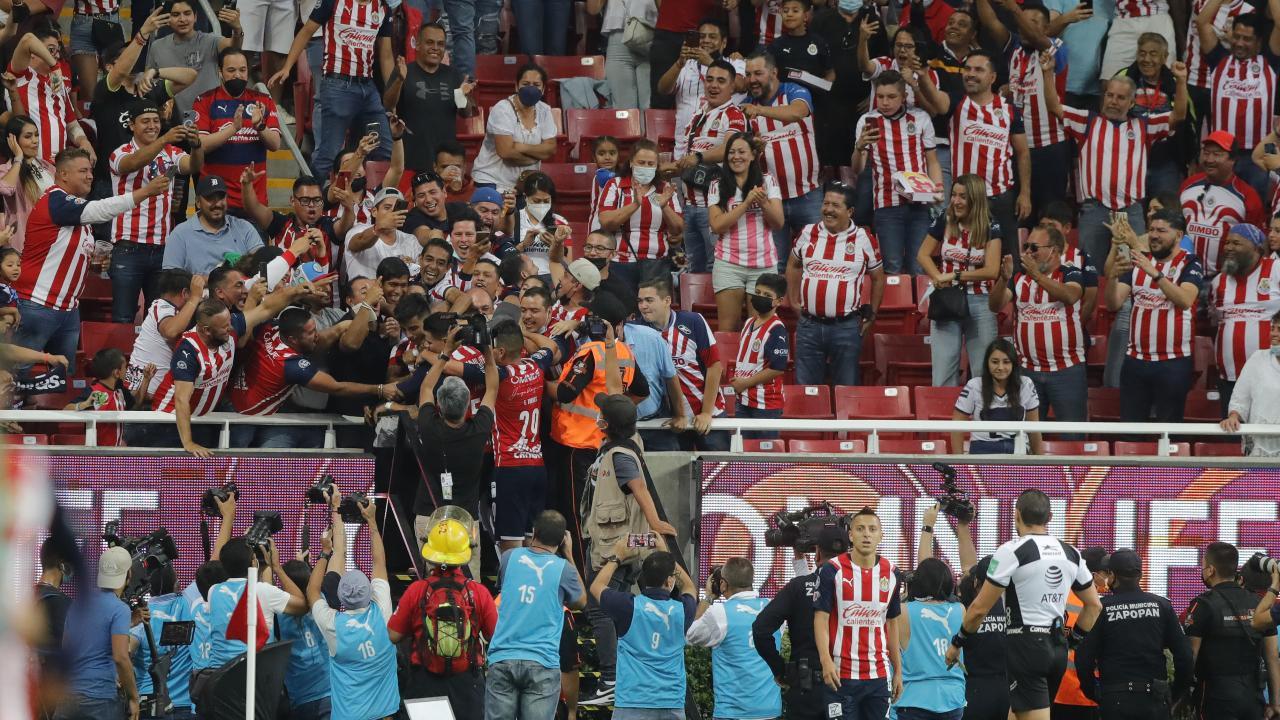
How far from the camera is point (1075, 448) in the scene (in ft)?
41.7

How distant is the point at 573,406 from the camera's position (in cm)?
1104

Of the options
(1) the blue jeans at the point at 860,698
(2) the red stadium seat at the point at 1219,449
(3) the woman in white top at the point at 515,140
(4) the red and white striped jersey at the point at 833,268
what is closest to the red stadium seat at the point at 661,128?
(3) the woman in white top at the point at 515,140

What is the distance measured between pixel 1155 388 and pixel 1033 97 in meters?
3.79

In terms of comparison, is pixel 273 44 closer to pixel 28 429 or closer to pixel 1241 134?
pixel 28 429

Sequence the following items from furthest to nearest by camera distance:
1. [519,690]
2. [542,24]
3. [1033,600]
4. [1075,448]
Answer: [542,24] → [1075,448] → [1033,600] → [519,690]

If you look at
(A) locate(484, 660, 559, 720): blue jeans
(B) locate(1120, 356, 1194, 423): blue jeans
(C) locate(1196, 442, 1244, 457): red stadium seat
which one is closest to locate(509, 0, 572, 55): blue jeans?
(B) locate(1120, 356, 1194, 423): blue jeans

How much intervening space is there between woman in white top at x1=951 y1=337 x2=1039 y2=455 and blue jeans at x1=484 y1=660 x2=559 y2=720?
4062mm

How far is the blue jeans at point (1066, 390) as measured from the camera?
12750mm

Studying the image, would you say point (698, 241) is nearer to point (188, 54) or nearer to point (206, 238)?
point (206, 238)

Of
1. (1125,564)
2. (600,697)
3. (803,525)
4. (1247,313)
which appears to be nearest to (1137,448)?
(1247,313)

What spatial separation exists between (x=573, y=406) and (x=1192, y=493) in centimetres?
438

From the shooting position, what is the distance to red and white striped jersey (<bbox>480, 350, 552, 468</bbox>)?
10758 mm

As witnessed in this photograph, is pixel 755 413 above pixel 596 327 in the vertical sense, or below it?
below

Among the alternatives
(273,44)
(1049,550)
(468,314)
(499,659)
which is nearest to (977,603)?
(1049,550)
